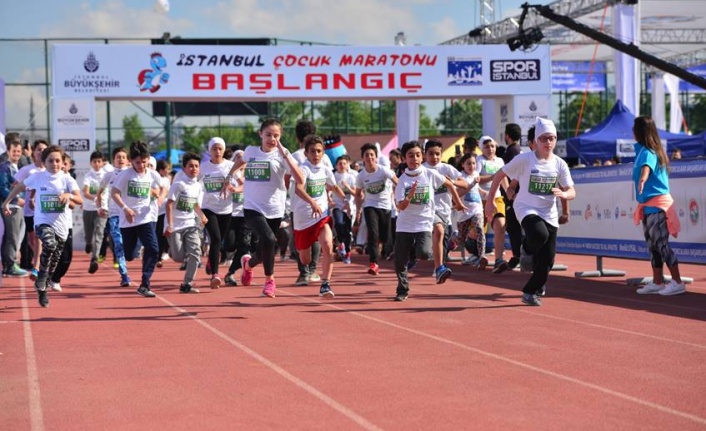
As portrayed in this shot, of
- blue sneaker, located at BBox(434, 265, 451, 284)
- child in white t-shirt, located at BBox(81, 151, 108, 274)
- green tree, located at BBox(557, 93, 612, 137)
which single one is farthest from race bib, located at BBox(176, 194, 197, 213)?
green tree, located at BBox(557, 93, 612, 137)

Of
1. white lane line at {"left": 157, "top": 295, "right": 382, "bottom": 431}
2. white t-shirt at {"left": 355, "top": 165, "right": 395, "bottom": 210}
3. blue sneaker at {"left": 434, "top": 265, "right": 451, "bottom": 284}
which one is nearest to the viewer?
white lane line at {"left": 157, "top": 295, "right": 382, "bottom": 431}

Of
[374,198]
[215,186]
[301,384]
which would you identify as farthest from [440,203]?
[301,384]

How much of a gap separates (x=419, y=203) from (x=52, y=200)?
4.24 meters

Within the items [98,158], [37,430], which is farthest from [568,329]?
[98,158]

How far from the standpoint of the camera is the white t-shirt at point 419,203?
12695mm

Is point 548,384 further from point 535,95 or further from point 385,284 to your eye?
point 535,95

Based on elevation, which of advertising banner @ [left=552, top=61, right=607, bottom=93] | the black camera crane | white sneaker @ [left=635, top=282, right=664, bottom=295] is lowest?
white sneaker @ [left=635, top=282, right=664, bottom=295]

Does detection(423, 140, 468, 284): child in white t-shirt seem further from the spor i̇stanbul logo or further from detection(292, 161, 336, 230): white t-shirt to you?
the spor i̇stanbul logo

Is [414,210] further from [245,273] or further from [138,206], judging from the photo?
[138,206]

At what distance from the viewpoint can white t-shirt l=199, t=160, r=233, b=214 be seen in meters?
14.6

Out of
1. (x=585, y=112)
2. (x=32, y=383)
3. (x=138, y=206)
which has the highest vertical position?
(x=585, y=112)

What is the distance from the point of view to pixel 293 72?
28.0 m

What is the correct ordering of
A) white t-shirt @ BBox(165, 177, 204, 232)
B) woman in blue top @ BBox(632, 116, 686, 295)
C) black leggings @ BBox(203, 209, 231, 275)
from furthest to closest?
1. white t-shirt @ BBox(165, 177, 204, 232)
2. black leggings @ BBox(203, 209, 231, 275)
3. woman in blue top @ BBox(632, 116, 686, 295)

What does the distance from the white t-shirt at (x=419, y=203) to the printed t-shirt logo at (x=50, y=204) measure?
12.9 feet
